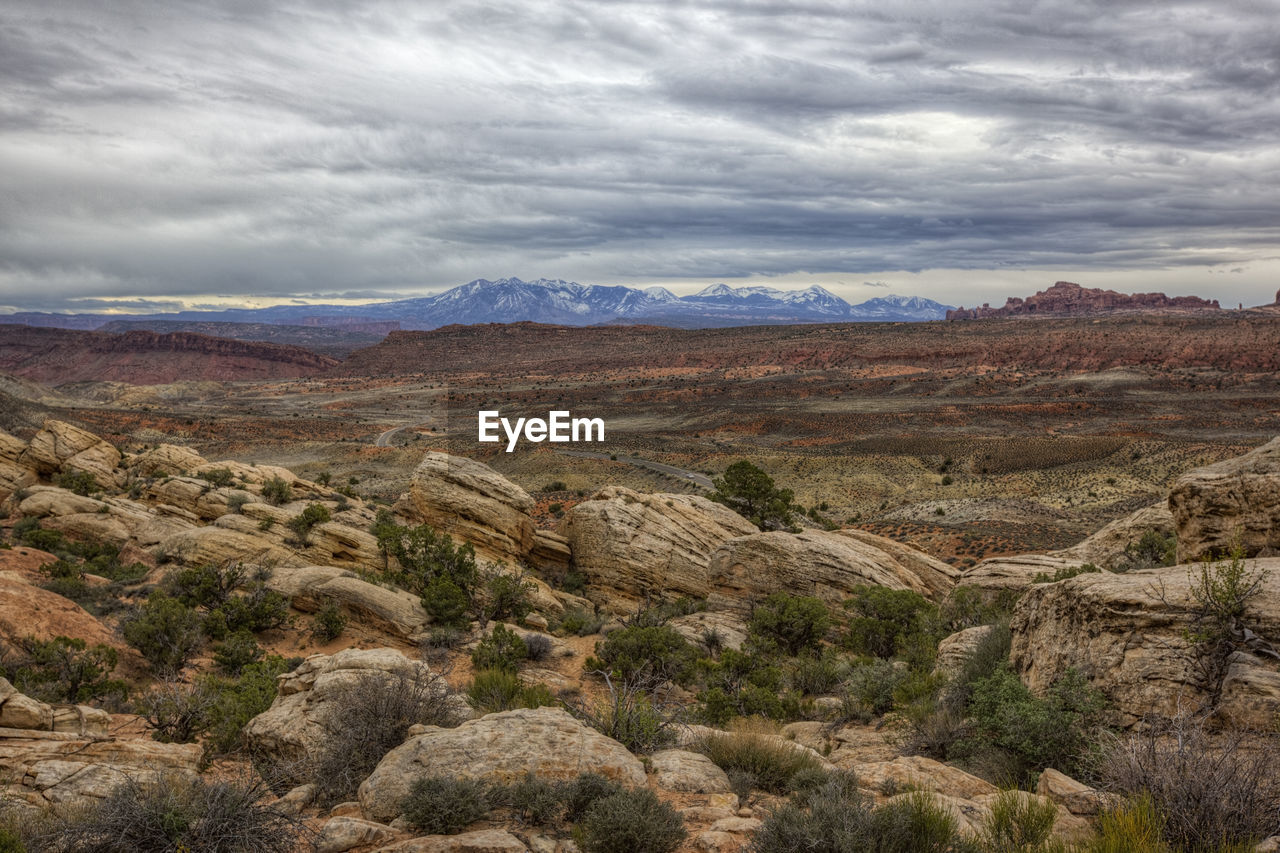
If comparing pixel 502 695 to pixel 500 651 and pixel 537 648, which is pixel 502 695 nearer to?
pixel 500 651

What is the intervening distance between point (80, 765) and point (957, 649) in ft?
42.2

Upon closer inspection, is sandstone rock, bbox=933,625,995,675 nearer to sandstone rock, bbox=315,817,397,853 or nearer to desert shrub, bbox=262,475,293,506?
sandstone rock, bbox=315,817,397,853

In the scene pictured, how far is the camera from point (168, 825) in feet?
16.4

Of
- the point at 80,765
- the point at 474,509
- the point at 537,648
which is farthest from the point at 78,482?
the point at 80,765

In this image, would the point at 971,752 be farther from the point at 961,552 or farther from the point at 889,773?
the point at 961,552

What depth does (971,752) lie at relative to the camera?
808 cm

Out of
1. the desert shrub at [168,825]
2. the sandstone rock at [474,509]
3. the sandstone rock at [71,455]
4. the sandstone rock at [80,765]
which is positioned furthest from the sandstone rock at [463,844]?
the sandstone rock at [71,455]

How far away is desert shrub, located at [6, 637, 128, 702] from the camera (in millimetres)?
9586

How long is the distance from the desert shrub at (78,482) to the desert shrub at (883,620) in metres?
27.1

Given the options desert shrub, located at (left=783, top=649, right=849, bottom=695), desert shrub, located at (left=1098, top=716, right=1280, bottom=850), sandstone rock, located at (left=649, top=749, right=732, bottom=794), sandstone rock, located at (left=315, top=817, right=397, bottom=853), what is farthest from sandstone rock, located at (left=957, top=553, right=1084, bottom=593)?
sandstone rock, located at (left=315, top=817, right=397, bottom=853)

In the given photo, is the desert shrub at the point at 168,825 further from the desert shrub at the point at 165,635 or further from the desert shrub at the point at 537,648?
the desert shrub at the point at 537,648

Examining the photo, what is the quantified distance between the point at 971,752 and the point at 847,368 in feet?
402

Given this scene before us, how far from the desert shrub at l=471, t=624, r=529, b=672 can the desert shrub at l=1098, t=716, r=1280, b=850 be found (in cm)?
996

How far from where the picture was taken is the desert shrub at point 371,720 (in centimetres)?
667
